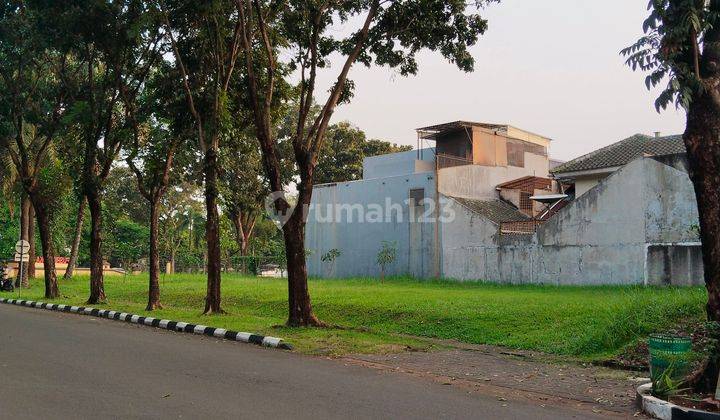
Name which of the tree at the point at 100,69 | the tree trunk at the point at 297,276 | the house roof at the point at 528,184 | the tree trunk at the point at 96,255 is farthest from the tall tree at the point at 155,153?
the house roof at the point at 528,184

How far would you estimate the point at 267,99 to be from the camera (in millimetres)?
15094

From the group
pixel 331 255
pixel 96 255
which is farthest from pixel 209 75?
pixel 331 255

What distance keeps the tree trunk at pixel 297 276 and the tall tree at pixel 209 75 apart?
12.9 ft

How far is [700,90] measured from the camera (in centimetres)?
712

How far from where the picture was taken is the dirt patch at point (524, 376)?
761 cm

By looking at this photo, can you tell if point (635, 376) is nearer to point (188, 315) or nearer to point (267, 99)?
point (267, 99)

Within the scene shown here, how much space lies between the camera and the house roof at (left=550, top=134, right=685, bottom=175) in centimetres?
2921

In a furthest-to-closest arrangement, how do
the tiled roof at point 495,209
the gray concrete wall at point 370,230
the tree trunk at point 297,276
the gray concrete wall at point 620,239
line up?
1. the gray concrete wall at point 370,230
2. the tiled roof at point 495,209
3. the gray concrete wall at point 620,239
4. the tree trunk at point 297,276

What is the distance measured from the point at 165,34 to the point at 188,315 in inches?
315

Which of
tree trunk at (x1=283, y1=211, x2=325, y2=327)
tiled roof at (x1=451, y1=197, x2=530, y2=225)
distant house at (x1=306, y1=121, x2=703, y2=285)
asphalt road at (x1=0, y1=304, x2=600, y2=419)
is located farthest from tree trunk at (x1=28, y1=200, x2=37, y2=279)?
asphalt road at (x1=0, y1=304, x2=600, y2=419)

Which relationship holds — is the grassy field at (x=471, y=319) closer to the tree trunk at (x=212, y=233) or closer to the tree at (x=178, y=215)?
the tree trunk at (x=212, y=233)

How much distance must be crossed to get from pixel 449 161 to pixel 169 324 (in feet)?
69.5

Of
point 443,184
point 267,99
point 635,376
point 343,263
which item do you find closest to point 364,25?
point 267,99

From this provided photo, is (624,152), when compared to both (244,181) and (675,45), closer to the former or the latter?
(244,181)
